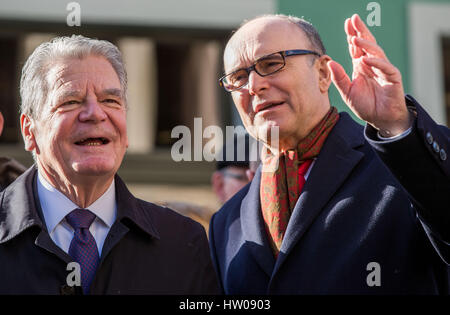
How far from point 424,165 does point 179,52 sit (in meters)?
4.84

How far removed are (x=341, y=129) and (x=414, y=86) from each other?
3.75m

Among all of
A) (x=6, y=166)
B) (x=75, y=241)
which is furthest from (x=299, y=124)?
(x=6, y=166)

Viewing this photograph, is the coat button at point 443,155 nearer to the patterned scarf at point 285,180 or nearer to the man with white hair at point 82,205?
the patterned scarf at point 285,180

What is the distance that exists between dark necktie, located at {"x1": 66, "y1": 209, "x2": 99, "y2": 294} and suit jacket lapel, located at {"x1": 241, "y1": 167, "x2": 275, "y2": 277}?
0.67 m

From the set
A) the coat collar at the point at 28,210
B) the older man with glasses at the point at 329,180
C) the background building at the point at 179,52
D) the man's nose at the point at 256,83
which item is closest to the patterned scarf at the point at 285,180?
the older man with glasses at the point at 329,180

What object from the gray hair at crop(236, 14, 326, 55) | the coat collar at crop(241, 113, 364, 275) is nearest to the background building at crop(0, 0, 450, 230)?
the gray hair at crop(236, 14, 326, 55)

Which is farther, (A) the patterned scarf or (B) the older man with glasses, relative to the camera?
(A) the patterned scarf

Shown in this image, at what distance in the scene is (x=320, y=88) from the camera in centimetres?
301

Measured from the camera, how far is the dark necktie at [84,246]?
2383 millimetres

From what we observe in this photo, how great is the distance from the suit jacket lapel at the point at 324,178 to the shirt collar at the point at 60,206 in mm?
651

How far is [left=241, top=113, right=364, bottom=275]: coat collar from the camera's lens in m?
2.69

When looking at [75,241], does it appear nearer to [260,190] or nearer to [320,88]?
[260,190]

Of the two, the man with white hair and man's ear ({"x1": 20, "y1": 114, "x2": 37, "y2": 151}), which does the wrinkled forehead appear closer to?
the man with white hair

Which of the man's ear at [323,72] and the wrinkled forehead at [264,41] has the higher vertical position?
the wrinkled forehead at [264,41]
